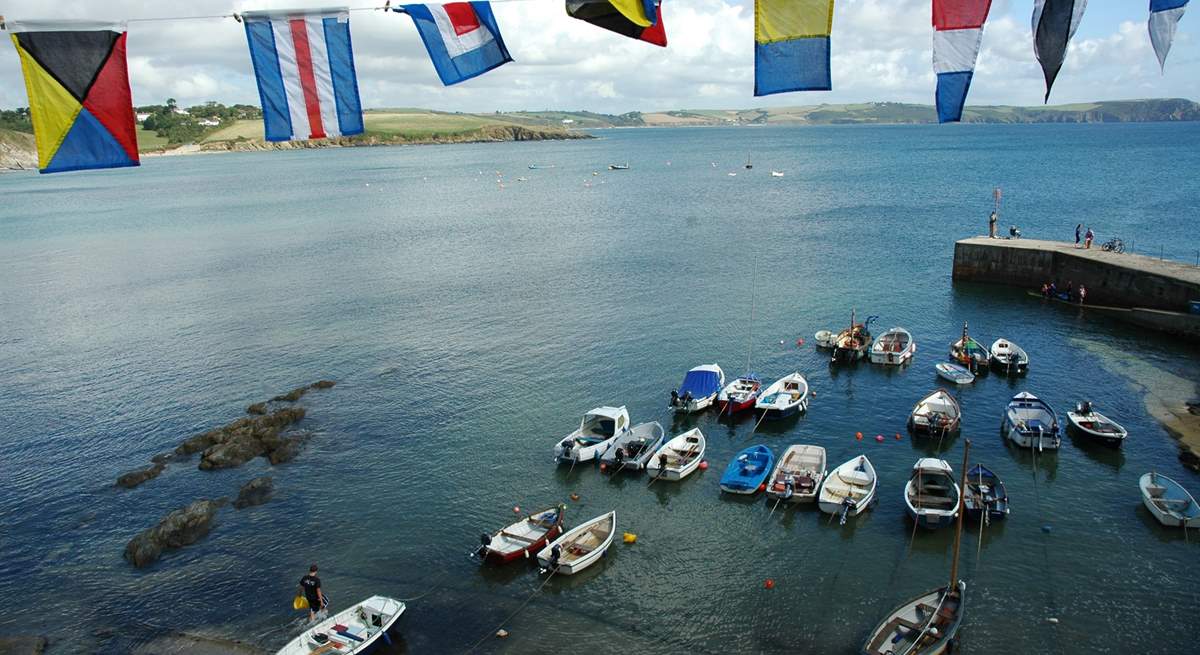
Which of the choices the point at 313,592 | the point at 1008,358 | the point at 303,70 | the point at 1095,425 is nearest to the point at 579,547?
the point at 313,592

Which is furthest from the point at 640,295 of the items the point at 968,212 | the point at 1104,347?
the point at 968,212

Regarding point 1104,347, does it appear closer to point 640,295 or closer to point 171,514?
point 640,295

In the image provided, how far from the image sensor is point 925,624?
20984mm

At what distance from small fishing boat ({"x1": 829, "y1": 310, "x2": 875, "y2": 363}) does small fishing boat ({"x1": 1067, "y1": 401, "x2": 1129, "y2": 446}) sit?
38.3ft

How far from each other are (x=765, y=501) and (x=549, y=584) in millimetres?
9420

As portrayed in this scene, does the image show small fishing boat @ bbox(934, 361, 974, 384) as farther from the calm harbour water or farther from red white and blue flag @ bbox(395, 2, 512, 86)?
red white and blue flag @ bbox(395, 2, 512, 86)

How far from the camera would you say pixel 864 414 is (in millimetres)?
36938

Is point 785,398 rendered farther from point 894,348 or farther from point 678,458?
point 894,348

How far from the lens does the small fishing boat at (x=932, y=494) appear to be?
87.9 ft

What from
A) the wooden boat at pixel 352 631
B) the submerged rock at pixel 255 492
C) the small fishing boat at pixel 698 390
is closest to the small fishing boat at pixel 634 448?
the small fishing boat at pixel 698 390

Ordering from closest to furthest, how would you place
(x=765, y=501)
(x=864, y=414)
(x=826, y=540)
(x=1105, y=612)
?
(x=1105, y=612) → (x=826, y=540) → (x=765, y=501) → (x=864, y=414)

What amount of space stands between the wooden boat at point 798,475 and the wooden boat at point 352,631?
1477 centimetres

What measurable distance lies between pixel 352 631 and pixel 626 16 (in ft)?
60.5

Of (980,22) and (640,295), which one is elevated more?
(980,22)
